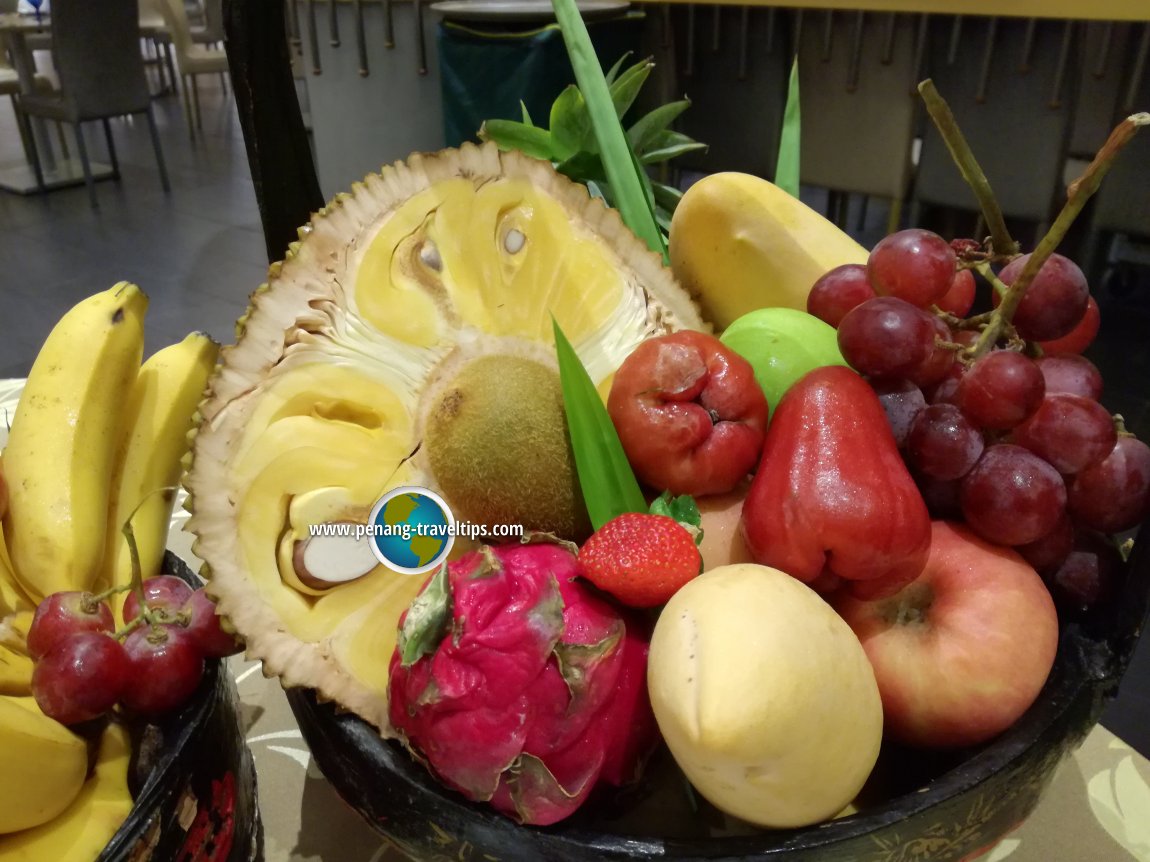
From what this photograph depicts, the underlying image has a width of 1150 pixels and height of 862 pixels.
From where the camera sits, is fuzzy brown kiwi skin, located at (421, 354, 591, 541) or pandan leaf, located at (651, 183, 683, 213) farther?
pandan leaf, located at (651, 183, 683, 213)

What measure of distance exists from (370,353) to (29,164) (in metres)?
4.36

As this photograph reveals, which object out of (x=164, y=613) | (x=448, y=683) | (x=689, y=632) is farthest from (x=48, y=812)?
(x=689, y=632)

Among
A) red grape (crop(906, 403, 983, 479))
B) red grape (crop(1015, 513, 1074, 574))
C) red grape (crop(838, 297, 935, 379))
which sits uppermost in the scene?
red grape (crop(838, 297, 935, 379))

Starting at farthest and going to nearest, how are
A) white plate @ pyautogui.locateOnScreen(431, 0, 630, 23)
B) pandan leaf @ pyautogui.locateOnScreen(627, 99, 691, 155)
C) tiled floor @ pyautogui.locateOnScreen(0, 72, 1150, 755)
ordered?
white plate @ pyautogui.locateOnScreen(431, 0, 630, 23)
tiled floor @ pyautogui.locateOnScreen(0, 72, 1150, 755)
pandan leaf @ pyautogui.locateOnScreen(627, 99, 691, 155)

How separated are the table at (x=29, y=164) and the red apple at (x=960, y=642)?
13.7 feet

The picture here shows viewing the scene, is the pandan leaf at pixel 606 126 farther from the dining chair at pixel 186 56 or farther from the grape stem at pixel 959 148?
the dining chair at pixel 186 56

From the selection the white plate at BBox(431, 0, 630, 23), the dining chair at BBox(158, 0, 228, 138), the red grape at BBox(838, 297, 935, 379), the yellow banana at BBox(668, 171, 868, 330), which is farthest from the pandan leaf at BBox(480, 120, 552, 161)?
the dining chair at BBox(158, 0, 228, 138)

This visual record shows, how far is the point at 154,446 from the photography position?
583 mm

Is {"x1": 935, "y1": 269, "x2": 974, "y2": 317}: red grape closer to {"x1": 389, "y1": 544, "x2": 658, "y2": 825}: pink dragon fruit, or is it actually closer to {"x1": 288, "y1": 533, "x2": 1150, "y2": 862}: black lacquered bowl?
{"x1": 288, "y1": 533, "x2": 1150, "y2": 862}: black lacquered bowl

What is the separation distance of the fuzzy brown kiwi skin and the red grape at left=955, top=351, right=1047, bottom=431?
211 mm

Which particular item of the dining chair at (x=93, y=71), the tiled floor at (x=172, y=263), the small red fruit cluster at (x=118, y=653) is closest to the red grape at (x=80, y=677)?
the small red fruit cluster at (x=118, y=653)

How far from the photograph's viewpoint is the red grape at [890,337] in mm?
439

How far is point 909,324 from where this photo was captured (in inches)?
Answer: 17.3

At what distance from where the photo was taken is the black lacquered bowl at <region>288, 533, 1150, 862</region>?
354mm
